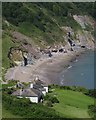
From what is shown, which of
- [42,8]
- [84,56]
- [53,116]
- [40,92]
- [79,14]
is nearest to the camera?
[53,116]

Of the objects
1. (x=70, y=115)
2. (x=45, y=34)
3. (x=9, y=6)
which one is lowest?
(x=70, y=115)

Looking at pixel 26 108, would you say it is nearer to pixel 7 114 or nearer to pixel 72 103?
pixel 7 114

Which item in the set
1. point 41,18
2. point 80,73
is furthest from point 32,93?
point 41,18

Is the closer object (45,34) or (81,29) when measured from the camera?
(45,34)

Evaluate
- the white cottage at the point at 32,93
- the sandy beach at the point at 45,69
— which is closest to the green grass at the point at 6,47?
the sandy beach at the point at 45,69

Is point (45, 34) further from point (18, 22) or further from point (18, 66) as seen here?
point (18, 66)

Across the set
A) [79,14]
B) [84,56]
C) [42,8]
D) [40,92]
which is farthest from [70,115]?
[79,14]

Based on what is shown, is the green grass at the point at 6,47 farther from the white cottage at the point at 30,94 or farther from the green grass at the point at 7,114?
the green grass at the point at 7,114
